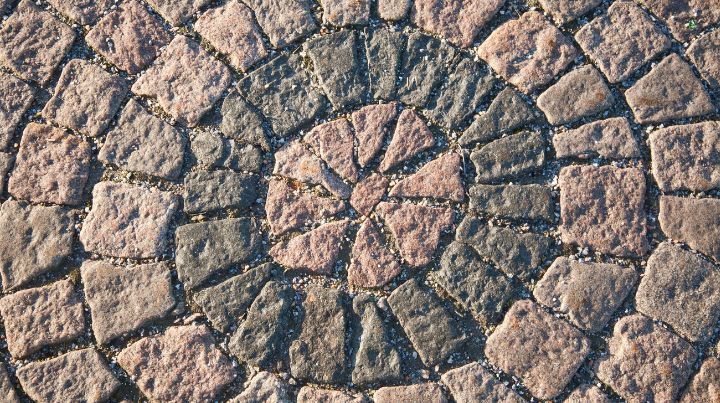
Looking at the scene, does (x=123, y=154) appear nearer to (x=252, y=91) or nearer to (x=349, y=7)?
(x=252, y=91)

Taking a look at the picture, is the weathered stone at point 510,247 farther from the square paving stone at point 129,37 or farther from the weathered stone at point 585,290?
the square paving stone at point 129,37

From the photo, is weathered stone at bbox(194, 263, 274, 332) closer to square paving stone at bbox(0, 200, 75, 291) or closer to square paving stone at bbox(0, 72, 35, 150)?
square paving stone at bbox(0, 200, 75, 291)

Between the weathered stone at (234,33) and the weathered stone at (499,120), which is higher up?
the weathered stone at (234,33)

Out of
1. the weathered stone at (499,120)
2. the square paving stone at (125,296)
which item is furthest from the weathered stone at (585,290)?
the square paving stone at (125,296)

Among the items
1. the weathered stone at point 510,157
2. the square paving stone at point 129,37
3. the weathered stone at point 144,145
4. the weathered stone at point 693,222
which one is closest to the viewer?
the weathered stone at point 693,222

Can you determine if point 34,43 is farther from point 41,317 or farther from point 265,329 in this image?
point 265,329

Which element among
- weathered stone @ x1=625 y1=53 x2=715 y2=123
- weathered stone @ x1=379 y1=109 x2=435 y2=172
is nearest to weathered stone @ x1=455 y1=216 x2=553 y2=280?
weathered stone @ x1=379 y1=109 x2=435 y2=172

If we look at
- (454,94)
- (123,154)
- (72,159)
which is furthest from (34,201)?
(454,94)
